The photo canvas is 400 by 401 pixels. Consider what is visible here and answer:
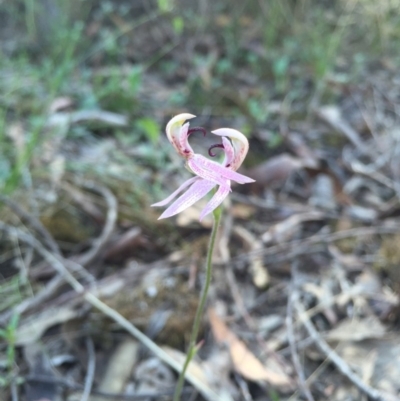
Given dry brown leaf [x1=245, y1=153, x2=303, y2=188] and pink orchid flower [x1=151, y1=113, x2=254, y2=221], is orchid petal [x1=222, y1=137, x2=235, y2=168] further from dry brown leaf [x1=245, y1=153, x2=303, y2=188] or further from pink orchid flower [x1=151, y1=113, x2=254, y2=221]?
dry brown leaf [x1=245, y1=153, x2=303, y2=188]

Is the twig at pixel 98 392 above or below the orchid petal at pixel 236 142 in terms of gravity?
below

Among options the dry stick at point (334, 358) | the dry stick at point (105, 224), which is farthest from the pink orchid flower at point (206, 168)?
the dry stick at point (105, 224)

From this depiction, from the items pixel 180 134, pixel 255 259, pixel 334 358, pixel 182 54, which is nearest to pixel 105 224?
pixel 255 259

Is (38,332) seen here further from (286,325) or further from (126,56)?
(126,56)

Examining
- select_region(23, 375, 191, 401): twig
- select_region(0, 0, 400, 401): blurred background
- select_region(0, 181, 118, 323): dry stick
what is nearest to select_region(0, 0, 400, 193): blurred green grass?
select_region(0, 0, 400, 401): blurred background

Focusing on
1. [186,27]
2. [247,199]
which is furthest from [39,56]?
[247,199]

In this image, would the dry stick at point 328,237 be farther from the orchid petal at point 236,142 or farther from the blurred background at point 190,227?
the orchid petal at point 236,142

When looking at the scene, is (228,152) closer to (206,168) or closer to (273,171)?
(206,168)
